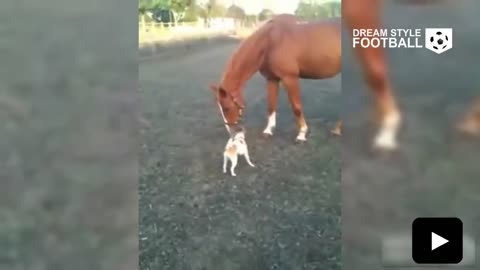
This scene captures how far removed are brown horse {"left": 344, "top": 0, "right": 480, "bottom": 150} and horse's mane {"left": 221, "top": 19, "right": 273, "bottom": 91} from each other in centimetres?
28

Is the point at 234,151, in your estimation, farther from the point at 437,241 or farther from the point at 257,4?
the point at 437,241

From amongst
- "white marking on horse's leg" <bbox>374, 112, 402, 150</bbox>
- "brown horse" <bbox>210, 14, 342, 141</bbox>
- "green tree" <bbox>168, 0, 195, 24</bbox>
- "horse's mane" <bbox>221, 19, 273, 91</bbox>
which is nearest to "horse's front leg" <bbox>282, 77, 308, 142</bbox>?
"brown horse" <bbox>210, 14, 342, 141</bbox>

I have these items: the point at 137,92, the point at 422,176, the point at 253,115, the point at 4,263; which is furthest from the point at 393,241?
the point at 4,263

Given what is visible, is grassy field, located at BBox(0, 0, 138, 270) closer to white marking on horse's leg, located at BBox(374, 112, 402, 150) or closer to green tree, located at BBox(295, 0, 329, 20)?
green tree, located at BBox(295, 0, 329, 20)

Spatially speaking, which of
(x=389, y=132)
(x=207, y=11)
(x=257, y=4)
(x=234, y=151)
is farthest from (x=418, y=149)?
(x=207, y=11)

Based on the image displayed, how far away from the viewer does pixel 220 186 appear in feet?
7.51

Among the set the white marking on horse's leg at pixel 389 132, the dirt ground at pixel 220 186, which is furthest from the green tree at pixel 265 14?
the white marking on horse's leg at pixel 389 132

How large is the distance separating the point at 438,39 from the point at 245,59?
0.63 metres

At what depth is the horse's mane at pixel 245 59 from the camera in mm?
2305

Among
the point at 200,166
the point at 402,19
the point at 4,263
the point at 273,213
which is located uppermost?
the point at 402,19

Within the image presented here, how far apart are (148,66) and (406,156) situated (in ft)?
2.94

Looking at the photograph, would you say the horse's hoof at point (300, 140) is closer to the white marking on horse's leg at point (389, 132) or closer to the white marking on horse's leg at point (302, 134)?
the white marking on horse's leg at point (302, 134)

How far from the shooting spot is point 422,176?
2256 millimetres

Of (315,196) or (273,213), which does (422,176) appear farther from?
(273,213)
